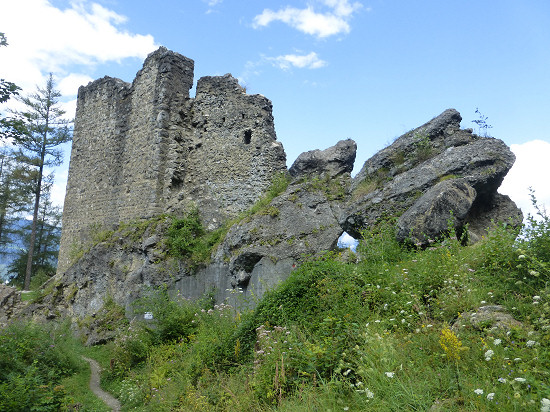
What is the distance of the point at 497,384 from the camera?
3.53 meters

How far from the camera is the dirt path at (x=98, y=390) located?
28.2 ft

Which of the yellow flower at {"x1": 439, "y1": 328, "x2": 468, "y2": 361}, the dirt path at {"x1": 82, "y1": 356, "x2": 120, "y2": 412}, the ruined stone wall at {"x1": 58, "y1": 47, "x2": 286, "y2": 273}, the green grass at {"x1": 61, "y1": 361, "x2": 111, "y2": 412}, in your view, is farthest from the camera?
the ruined stone wall at {"x1": 58, "y1": 47, "x2": 286, "y2": 273}

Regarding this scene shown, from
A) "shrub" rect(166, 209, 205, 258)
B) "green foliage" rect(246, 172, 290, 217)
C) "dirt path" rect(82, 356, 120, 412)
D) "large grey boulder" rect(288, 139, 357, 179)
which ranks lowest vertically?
"dirt path" rect(82, 356, 120, 412)

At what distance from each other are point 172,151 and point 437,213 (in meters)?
10.2

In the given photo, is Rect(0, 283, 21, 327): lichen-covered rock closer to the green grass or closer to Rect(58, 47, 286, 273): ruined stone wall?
Rect(58, 47, 286, 273): ruined stone wall

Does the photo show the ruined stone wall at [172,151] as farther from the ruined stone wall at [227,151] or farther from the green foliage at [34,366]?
the green foliage at [34,366]

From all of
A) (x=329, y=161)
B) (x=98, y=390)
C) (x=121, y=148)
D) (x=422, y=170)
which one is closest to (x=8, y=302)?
(x=121, y=148)

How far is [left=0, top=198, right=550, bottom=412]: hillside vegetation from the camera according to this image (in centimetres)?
372

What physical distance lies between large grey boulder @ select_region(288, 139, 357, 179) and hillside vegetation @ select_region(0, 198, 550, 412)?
3.63 metres

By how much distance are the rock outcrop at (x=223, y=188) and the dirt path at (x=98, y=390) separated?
6.67 ft

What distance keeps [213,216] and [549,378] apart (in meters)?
11.0

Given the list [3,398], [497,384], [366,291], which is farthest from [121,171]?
[497,384]

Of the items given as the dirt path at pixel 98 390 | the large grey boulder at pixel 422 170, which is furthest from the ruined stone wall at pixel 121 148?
the large grey boulder at pixel 422 170

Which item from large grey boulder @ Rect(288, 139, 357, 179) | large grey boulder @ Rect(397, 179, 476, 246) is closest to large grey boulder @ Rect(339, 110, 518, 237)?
large grey boulder @ Rect(397, 179, 476, 246)
